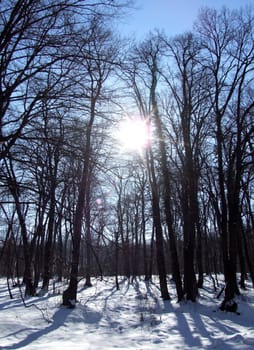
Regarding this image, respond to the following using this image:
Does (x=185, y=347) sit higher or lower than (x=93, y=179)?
lower

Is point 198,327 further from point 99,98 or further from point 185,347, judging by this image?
point 99,98

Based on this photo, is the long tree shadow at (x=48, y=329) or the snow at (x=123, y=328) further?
the snow at (x=123, y=328)

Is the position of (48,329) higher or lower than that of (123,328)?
higher

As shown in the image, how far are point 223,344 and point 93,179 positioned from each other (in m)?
4.84

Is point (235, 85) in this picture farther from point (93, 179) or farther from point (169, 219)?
point (93, 179)

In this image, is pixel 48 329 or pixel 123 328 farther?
pixel 123 328

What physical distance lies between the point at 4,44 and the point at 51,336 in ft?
20.3

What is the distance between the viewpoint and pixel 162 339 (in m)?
6.84

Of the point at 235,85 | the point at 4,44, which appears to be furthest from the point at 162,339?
the point at 235,85

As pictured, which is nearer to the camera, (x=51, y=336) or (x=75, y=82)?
(x=75, y=82)

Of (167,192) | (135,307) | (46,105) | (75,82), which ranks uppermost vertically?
(167,192)

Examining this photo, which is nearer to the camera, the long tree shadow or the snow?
the long tree shadow

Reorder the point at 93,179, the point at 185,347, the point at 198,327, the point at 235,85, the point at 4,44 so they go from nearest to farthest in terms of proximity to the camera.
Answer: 1. the point at 4,44
2. the point at 93,179
3. the point at 185,347
4. the point at 198,327
5. the point at 235,85

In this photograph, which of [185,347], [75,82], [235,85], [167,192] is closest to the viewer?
[75,82]
